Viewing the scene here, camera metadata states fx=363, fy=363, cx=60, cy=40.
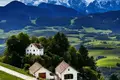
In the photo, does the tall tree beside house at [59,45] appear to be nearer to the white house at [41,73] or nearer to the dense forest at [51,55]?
the dense forest at [51,55]

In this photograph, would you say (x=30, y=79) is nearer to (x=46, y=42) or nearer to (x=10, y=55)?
(x=10, y=55)

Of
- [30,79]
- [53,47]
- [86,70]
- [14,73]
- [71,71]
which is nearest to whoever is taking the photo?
[30,79]

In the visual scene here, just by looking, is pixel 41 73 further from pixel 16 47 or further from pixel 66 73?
pixel 16 47

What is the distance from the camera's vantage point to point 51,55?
434 ft

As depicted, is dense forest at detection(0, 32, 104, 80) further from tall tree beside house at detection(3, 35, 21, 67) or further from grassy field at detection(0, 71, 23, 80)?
grassy field at detection(0, 71, 23, 80)

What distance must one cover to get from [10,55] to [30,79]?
45.2 meters

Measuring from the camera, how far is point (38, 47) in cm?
13212

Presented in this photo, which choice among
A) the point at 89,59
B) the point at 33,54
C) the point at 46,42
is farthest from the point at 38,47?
the point at 89,59

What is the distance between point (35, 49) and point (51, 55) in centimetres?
631

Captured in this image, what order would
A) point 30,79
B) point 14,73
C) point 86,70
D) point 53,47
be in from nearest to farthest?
1. point 30,79
2. point 14,73
3. point 86,70
4. point 53,47

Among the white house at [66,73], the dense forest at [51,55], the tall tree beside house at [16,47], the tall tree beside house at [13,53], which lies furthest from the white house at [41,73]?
the tall tree beside house at [13,53]

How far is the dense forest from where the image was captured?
125 meters

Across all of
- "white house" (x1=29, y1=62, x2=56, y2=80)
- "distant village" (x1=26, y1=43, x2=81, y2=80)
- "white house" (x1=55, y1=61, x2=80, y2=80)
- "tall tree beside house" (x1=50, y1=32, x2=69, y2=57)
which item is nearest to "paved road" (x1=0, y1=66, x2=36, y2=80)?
"distant village" (x1=26, y1=43, x2=81, y2=80)

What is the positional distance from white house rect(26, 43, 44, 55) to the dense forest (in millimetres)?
2084
